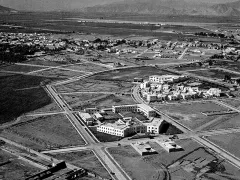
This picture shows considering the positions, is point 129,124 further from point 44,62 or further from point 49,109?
point 44,62

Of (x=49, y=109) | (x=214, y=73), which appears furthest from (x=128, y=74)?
(x=49, y=109)

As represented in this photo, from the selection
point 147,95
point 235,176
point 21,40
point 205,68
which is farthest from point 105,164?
point 21,40

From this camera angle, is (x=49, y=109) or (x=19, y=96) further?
(x=19, y=96)

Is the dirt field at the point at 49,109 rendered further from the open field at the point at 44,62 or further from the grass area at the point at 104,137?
the open field at the point at 44,62

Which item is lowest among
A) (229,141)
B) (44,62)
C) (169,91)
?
(229,141)

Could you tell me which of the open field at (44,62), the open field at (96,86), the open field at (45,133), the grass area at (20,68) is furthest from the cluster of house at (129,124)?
the open field at (44,62)

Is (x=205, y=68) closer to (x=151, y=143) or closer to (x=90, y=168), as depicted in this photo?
(x=151, y=143)
